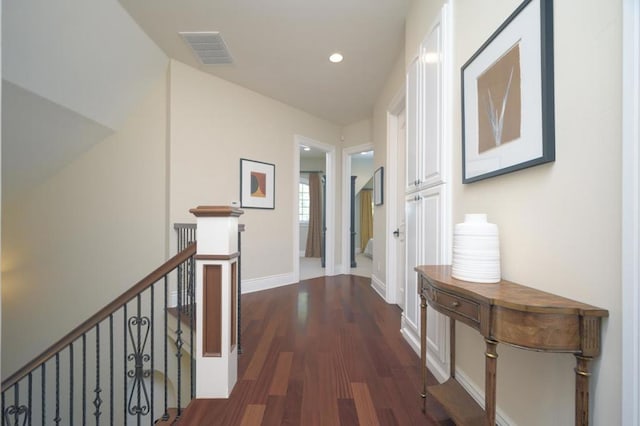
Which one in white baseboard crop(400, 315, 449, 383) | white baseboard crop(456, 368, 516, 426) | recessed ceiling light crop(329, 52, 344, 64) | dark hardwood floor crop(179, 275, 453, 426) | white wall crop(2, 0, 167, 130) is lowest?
dark hardwood floor crop(179, 275, 453, 426)

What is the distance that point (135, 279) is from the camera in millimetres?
3186

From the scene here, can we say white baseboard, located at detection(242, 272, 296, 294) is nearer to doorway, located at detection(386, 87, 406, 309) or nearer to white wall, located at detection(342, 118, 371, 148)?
doorway, located at detection(386, 87, 406, 309)

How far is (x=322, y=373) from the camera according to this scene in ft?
6.06

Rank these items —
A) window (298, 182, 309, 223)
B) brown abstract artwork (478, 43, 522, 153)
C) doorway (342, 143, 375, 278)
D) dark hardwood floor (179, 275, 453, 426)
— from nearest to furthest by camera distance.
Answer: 1. brown abstract artwork (478, 43, 522, 153)
2. dark hardwood floor (179, 275, 453, 426)
3. doorway (342, 143, 375, 278)
4. window (298, 182, 309, 223)

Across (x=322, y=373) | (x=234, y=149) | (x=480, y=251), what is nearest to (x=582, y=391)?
(x=480, y=251)

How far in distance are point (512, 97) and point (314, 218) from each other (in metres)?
6.72

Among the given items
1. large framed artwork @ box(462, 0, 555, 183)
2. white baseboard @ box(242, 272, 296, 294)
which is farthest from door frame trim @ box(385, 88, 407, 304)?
large framed artwork @ box(462, 0, 555, 183)

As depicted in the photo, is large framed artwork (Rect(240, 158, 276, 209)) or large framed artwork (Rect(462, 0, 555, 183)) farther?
large framed artwork (Rect(240, 158, 276, 209))

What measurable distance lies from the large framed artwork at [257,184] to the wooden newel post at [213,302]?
2.28 m

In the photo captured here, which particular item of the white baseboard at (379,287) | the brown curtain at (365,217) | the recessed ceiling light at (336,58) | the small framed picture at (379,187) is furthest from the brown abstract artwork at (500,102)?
the brown curtain at (365,217)

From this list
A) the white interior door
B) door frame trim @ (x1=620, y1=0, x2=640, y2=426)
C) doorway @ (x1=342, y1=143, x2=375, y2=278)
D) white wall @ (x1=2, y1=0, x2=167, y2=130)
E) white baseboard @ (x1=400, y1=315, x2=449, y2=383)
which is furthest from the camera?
doorway @ (x1=342, y1=143, x2=375, y2=278)

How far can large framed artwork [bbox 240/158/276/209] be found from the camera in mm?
3877

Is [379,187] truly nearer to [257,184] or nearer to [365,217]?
[257,184]

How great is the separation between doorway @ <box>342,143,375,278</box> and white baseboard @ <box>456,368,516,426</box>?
3506 millimetres
